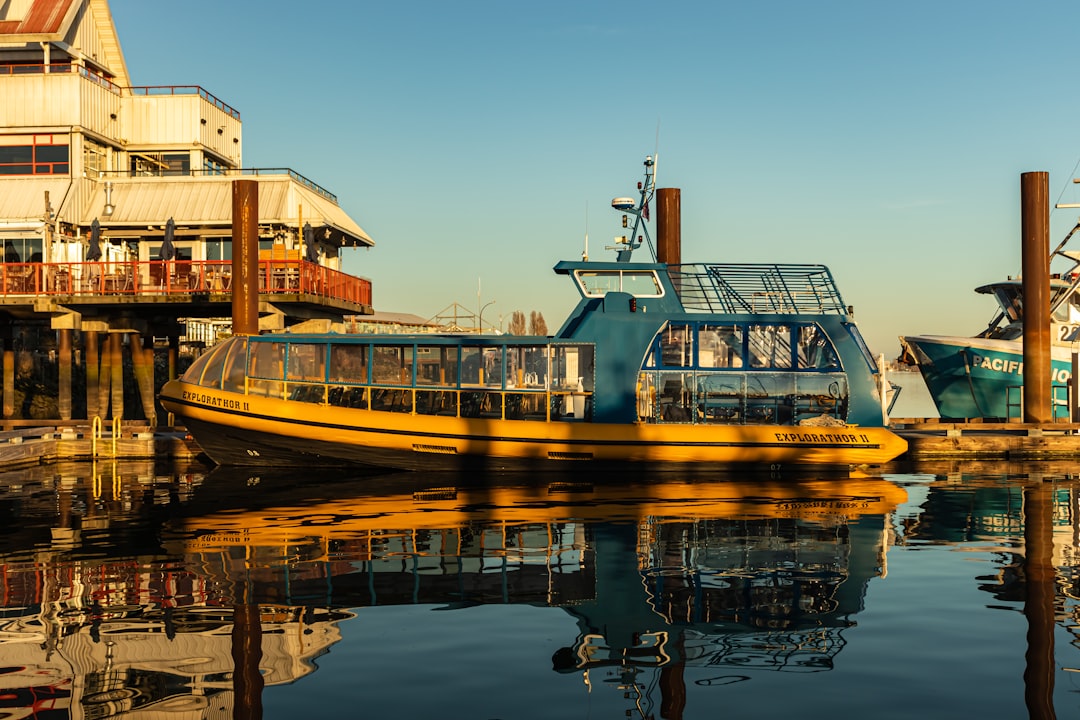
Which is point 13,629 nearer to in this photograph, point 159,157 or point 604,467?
point 604,467

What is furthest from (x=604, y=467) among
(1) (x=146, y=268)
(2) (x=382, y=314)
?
(2) (x=382, y=314)

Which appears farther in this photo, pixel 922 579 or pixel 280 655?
pixel 922 579

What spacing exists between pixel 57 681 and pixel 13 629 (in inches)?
79.1

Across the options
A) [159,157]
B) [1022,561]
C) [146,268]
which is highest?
[159,157]

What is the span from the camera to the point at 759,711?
7371 millimetres

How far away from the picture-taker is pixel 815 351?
71.5ft

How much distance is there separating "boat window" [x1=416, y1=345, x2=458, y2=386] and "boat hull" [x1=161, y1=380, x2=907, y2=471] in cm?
92

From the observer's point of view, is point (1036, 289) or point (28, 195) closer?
point (1036, 289)

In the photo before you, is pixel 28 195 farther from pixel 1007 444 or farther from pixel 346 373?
pixel 1007 444

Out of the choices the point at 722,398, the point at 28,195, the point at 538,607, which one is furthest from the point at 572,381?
the point at 28,195

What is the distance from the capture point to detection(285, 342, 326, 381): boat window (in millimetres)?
22406

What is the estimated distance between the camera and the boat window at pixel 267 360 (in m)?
22.5

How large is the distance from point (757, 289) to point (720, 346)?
6.48 ft

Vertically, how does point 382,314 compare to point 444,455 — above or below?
above
